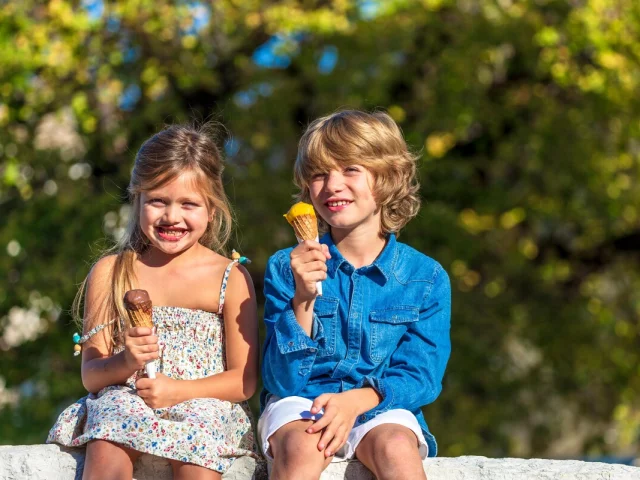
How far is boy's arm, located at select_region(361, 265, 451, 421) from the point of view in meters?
2.72

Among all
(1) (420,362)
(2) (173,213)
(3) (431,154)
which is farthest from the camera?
(3) (431,154)

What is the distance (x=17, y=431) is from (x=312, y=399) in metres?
3.82

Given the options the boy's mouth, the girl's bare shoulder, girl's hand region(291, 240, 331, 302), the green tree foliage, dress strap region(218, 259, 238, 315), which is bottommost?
the green tree foliage

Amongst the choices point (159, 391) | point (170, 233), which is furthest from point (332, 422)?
point (170, 233)

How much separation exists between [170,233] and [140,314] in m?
0.42

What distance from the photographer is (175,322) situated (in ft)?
9.61

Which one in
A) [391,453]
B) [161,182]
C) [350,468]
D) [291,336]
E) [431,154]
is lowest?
[431,154]

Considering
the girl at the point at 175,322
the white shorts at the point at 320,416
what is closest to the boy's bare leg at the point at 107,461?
the girl at the point at 175,322

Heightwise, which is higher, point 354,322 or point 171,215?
point 171,215

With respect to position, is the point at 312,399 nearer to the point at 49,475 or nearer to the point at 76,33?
the point at 49,475

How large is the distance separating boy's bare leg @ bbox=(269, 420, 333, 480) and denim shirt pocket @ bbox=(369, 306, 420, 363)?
34 centimetres

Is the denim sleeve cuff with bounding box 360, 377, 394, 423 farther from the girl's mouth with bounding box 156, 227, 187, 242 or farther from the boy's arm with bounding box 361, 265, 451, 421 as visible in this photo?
the girl's mouth with bounding box 156, 227, 187, 242

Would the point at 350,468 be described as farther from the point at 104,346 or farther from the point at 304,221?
the point at 104,346

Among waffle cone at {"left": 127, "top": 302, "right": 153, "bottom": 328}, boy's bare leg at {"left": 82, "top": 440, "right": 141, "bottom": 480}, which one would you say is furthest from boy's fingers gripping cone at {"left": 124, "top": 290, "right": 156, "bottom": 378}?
boy's bare leg at {"left": 82, "top": 440, "right": 141, "bottom": 480}
